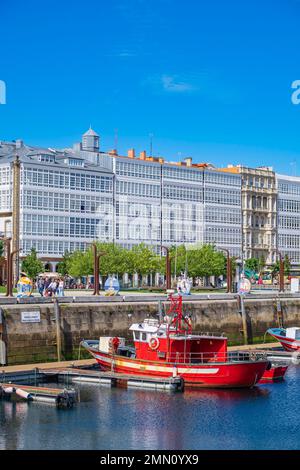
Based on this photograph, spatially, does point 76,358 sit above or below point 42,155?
below

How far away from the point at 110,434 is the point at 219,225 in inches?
4650

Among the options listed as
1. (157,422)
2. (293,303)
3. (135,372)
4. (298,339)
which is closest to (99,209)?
(293,303)

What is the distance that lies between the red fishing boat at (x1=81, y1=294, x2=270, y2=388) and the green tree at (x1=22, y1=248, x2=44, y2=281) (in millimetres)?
63068

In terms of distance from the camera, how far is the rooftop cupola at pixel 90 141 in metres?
144

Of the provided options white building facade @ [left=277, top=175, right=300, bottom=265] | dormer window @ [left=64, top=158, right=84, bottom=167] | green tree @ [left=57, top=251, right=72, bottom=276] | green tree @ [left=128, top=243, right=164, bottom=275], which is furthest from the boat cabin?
white building facade @ [left=277, top=175, right=300, bottom=265]

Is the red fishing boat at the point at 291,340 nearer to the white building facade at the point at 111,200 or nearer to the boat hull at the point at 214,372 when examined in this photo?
the boat hull at the point at 214,372

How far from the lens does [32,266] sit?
113250 millimetres

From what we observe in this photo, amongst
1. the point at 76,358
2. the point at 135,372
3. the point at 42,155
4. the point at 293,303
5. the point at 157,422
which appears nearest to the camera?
the point at 157,422

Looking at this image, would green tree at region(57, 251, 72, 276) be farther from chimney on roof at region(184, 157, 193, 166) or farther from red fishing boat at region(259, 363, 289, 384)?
red fishing boat at region(259, 363, 289, 384)

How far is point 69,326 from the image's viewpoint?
54750mm

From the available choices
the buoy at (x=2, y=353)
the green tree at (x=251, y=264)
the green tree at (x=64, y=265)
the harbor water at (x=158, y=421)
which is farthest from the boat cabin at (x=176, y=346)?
the green tree at (x=251, y=264)

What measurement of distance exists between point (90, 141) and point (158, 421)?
109 m

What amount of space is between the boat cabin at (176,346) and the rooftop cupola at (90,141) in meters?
97.7
